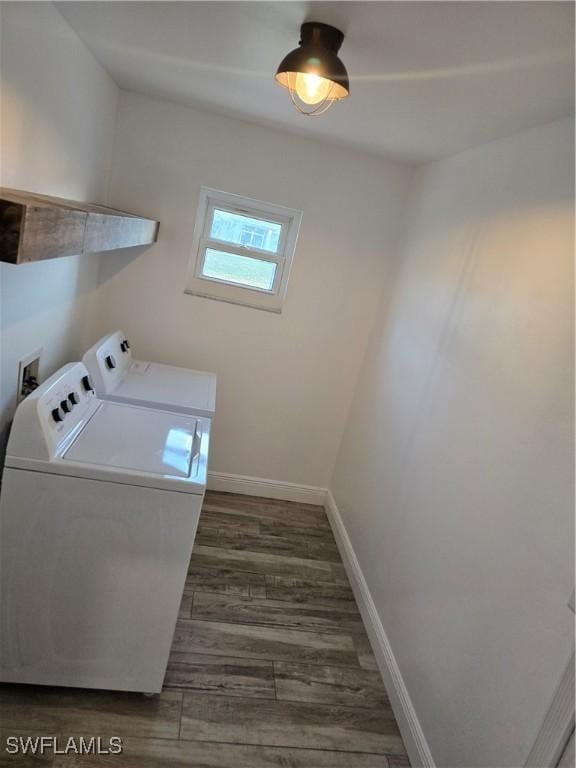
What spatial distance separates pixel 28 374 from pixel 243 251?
5.04ft

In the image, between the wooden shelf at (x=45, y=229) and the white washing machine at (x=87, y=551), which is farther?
the white washing machine at (x=87, y=551)

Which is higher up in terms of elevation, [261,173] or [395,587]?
[261,173]

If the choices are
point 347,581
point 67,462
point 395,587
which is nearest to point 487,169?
point 395,587

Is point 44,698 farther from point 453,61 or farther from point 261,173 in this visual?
point 261,173

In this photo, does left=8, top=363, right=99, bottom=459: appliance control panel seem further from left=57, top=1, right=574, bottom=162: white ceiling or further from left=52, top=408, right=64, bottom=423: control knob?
left=57, top=1, right=574, bottom=162: white ceiling

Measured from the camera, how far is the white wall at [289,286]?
273 centimetres

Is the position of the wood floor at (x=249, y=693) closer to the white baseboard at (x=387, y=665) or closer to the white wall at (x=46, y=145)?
the white baseboard at (x=387, y=665)

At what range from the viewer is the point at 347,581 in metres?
2.74

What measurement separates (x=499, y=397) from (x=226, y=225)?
1979 mm

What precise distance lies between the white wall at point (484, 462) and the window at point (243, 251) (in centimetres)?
88

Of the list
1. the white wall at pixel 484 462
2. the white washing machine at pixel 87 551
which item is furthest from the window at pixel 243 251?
the white washing machine at pixel 87 551

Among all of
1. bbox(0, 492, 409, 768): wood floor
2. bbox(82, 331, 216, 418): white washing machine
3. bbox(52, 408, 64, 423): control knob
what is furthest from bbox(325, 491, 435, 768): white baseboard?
bbox(52, 408, 64, 423): control knob

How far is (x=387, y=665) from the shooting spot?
6.90ft

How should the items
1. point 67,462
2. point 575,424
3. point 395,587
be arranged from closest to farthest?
point 575,424, point 67,462, point 395,587
